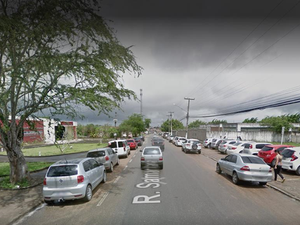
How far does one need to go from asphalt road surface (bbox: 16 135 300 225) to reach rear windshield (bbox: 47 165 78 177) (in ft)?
3.53

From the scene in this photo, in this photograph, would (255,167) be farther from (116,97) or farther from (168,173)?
(116,97)

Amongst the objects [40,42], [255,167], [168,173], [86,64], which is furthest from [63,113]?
[255,167]

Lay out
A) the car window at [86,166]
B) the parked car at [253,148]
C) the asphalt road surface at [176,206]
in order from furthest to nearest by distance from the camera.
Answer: the parked car at [253,148]
the car window at [86,166]
the asphalt road surface at [176,206]

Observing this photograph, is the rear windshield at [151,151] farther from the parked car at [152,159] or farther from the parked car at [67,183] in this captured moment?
the parked car at [67,183]

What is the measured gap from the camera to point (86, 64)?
7457 mm

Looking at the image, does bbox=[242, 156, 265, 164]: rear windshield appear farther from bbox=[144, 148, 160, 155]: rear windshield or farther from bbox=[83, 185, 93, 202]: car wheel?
bbox=[83, 185, 93, 202]: car wheel

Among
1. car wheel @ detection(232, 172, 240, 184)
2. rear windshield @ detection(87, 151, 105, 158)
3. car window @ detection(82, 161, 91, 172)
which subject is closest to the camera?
car window @ detection(82, 161, 91, 172)

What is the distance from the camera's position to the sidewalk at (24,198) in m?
5.72

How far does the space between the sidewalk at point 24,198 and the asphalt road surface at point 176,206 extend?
0.36 meters

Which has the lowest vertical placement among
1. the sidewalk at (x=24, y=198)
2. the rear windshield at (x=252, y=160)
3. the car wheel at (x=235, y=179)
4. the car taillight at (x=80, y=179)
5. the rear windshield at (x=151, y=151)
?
the sidewalk at (x=24, y=198)

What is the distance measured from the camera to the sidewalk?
5.72m

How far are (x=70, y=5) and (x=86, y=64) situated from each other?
2.10 meters

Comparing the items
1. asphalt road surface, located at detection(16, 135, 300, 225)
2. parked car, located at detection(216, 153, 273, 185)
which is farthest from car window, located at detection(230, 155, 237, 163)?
asphalt road surface, located at detection(16, 135, 300, 225)

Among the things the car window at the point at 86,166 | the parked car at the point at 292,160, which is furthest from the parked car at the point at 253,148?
the car window at the point at 86,166
